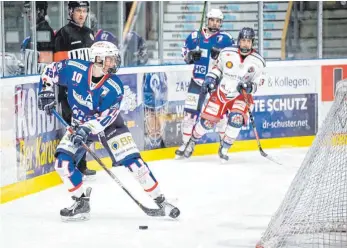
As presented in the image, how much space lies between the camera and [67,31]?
A: 7023 millimetres

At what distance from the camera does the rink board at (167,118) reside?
20.6 ft

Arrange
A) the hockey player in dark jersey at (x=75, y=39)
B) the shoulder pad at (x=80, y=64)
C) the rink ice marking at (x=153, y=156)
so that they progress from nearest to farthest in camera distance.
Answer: the shoulder pad at (x=80, y=64) → the rink ice marking at (x=153, y=156) → the hockey player in dark jersey at (x=75, y=39)

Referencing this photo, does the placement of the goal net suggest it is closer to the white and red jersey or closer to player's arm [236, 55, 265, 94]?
player's arm [236, 55, 265, 94]

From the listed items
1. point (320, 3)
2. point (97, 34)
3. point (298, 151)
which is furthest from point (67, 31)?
point (320, 3)

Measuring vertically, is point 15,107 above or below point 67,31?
below

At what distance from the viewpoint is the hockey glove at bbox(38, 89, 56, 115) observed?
575 cm

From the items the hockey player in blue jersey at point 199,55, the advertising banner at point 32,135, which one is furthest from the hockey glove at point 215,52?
the advertising banner at point 32,135

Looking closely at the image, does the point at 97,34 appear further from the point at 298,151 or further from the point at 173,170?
the point at 298,151

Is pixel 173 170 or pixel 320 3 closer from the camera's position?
pixel 173 170

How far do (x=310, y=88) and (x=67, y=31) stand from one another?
9.48ft

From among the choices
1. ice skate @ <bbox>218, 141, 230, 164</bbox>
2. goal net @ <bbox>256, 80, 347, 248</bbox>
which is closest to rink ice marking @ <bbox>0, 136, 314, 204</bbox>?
ice skate @ <bbox>218, 141, 230, 164</bbox>

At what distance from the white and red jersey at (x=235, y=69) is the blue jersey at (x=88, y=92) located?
233cm

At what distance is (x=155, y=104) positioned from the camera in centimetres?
831

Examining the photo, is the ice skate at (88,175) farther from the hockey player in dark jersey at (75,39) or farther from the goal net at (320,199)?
the goal net at (320,199)
